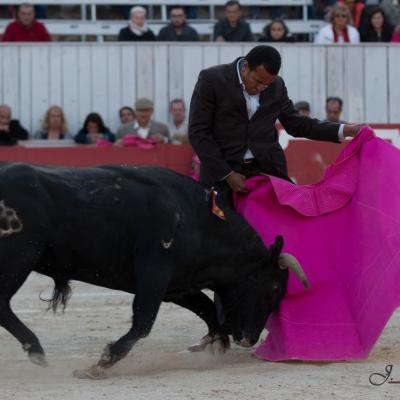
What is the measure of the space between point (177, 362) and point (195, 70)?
679 cm

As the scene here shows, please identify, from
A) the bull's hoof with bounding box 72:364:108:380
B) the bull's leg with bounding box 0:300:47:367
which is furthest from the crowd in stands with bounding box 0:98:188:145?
the bull's hoof with bounding box 72:364:108:380

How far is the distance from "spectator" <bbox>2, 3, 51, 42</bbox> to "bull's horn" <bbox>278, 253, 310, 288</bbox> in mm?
7008

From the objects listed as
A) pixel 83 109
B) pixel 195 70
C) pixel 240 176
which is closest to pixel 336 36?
pixel 195 70

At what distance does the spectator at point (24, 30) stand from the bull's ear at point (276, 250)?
274 inches

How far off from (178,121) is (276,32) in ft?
5.03

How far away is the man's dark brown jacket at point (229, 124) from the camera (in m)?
6.35

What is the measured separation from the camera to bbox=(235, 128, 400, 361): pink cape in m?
6.21

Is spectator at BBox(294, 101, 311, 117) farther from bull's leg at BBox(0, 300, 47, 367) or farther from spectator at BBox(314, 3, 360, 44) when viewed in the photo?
bull's leg at BBox(0, 300, 47, 367)

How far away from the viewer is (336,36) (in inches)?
517

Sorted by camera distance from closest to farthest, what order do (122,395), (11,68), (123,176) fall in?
(122,395) → (123,176) → (11,68)

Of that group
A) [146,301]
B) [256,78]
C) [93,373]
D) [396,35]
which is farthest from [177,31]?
[93,373]

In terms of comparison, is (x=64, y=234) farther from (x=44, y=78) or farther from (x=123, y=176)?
(x=44, y=78)

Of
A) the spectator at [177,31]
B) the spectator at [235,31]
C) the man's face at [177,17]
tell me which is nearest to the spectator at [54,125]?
the spectator at [177,31]

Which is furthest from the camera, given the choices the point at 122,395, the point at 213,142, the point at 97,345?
the point at 97,345
